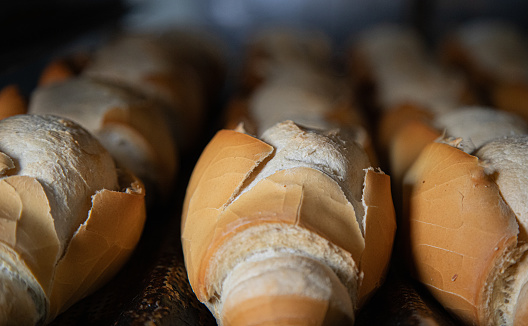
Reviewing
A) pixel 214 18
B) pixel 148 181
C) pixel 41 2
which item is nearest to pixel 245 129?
pixel 148 181

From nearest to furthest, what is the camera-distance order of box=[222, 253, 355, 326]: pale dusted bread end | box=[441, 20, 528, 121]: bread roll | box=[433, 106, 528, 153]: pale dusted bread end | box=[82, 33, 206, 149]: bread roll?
box=[222, 253, 355, 326]: pale dusted bread end
box=[433, 106, 528, 153]: pale dusted bread end
box=[82, 33, 206, 149]: bread roll
box=[441, 20, 528, 121]: bread roll

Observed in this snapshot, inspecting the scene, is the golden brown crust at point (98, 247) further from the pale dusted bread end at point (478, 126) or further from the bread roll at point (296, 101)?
the pale dusted bread end at point (478, 126)

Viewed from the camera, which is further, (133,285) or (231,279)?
(133,285)

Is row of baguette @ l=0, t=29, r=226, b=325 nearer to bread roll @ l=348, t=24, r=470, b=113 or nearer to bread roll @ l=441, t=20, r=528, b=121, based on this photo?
bread roll @ l=348, t=24, r=470, b=113

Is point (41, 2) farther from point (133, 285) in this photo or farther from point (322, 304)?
point (322, 304)

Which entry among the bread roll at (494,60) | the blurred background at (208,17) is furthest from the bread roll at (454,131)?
the blurred background at (208,17)

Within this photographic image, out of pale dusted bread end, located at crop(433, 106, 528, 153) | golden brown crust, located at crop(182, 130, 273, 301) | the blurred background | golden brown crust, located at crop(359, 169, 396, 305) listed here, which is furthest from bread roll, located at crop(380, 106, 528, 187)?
the blurred background

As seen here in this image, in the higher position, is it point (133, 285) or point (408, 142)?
point (408, 142)
